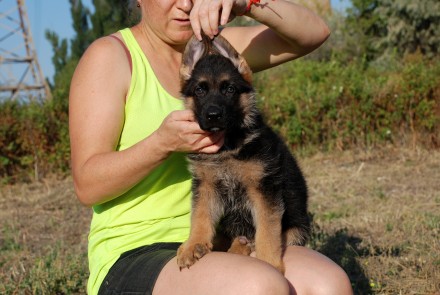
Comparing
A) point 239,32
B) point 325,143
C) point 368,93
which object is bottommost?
point 325,143

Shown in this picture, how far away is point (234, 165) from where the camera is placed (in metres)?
3.01

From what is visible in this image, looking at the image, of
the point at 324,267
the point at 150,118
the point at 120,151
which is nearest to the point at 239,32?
the point at 150,118

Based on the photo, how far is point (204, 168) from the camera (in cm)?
305

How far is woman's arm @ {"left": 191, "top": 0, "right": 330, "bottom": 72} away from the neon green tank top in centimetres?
51

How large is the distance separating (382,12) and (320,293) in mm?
18365

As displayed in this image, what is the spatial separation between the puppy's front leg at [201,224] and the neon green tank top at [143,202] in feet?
0.69

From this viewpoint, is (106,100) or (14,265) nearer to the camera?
(106,100)

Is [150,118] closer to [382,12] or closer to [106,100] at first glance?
[106,100]

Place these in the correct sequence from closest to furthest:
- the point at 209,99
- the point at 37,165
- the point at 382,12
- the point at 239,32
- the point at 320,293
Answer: the point at 320,293 < the point at 209,99 < the point at 239,32 < the point at 37,165 < the point at 382,12

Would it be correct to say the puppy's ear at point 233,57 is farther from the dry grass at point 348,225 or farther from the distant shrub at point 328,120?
the distant shrub at point 328,120

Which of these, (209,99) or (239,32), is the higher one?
(239,32)

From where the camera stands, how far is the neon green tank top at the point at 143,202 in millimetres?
3059

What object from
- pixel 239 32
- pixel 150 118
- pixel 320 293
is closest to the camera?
pixel 320 293

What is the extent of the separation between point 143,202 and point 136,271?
1.52ft
